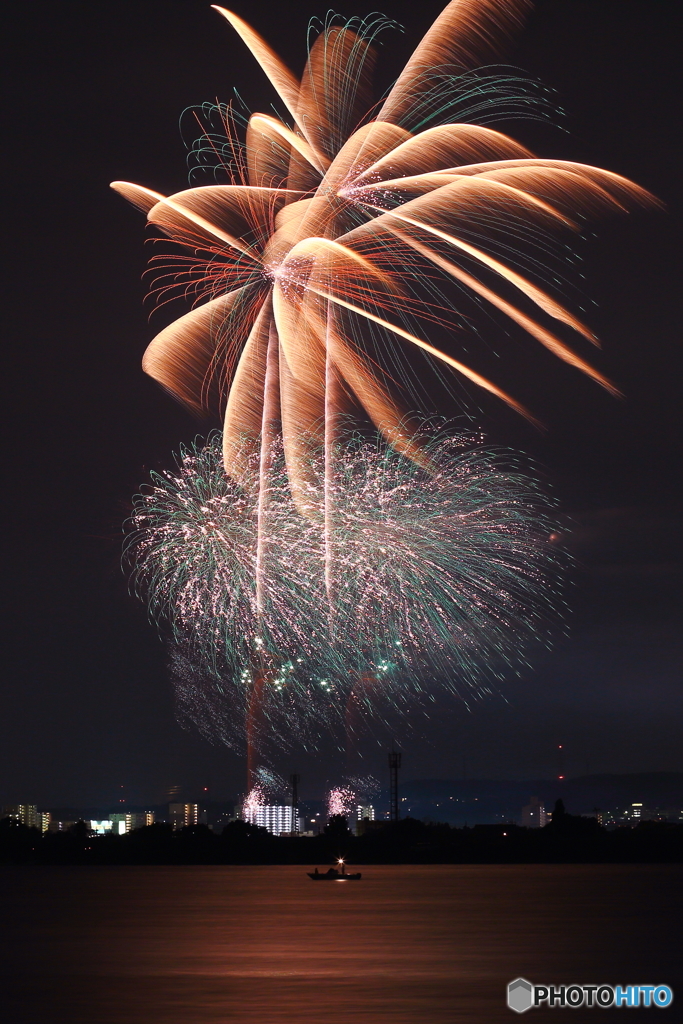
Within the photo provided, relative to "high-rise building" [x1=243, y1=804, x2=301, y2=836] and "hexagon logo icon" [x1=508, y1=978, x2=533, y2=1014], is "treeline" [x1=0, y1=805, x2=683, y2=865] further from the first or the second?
"hexagon logo icon" [x1=508, y1=978, x2=533, y2=1014]

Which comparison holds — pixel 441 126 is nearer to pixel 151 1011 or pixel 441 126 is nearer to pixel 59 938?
pixel 151 1011

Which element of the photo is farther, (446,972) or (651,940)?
(651,940)

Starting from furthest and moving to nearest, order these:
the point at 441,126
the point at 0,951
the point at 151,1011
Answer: the point at 0,951, the point at 441,126, the point at 151,1011

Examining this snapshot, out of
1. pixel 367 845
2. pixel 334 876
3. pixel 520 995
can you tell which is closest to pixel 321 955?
pixel 520 995

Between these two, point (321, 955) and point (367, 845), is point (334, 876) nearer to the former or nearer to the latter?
point (367, 845)

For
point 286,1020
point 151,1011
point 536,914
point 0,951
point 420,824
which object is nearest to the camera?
point 286,1020

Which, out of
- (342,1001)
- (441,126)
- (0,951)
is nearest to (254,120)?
(441,126)

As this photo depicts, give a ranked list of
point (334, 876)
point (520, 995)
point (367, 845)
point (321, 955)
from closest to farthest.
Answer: point (520, 995) → point (321, 955) → point (334, 876) → point (367, 845)
